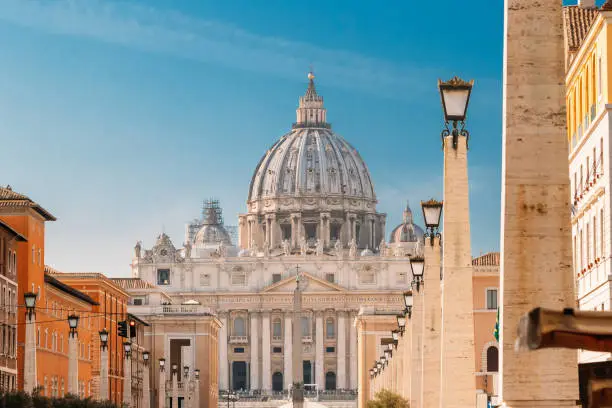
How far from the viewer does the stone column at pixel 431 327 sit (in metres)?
23.9

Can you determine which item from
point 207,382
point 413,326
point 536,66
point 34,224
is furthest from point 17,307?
point 207,382

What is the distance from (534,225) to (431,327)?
40.8 feet

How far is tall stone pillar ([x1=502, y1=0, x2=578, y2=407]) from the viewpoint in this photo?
1244 cm

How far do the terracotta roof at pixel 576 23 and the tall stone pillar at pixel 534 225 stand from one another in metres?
29.4

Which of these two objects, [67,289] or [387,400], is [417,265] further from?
[67,289]

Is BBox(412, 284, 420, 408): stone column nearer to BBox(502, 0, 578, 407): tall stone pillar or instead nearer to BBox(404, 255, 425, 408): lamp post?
BBox(404, 255, 425, 408): lamp post

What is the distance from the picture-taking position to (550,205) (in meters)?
12.6

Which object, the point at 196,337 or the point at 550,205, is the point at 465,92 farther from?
the point at 196,337

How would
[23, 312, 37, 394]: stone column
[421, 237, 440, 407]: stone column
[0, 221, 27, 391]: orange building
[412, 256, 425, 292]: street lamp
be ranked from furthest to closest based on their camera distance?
[0, 221, 27, 391]: orange building < [23, 312, 37, 394]: stone column < [412, 256, 425, 292]: street lamp < [421, 237, 440, 407]: stone column

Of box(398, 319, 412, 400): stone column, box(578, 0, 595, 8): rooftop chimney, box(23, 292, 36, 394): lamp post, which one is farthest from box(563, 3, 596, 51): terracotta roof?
Result: box(23, 292, 36, 394): lamp post

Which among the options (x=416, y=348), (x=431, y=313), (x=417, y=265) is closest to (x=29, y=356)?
(x=416, y=348)

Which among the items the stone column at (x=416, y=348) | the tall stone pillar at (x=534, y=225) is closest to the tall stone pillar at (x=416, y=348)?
the stone column at (x=416, y=348)

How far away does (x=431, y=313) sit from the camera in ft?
82.2

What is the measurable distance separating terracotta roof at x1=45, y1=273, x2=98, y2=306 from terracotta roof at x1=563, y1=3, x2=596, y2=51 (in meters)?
35.0
